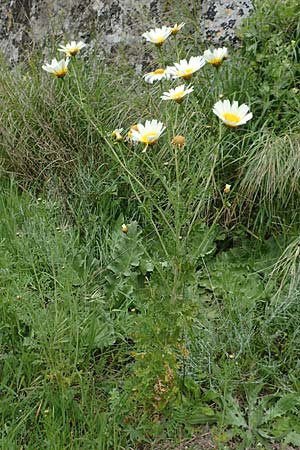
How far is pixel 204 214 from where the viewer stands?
10.4 ft

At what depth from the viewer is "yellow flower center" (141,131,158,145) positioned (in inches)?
78.6

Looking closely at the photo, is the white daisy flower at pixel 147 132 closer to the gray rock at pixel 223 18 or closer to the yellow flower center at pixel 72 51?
the yellow flower center at pixel 72 51

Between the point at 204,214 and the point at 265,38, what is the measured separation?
979 mm

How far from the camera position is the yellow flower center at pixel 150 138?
200 centimetres

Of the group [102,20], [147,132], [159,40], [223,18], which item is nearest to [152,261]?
[147,132]

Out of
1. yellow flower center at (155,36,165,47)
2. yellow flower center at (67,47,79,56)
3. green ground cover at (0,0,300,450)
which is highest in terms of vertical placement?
yellow flower center at (155,36,165,47)

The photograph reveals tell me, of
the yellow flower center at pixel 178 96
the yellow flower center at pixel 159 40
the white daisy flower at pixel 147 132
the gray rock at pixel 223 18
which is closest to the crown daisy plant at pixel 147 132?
the white daisy flower at pixel 147 132

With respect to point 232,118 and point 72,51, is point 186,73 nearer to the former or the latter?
point 232,118

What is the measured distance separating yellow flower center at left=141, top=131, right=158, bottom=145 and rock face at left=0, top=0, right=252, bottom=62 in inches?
74.1

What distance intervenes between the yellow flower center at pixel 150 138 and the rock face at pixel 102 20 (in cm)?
188

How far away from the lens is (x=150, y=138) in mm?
1991

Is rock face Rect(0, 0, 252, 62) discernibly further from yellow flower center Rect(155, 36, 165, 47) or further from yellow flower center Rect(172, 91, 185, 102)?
yellow flower center Rect(172, 91, 185, 102)

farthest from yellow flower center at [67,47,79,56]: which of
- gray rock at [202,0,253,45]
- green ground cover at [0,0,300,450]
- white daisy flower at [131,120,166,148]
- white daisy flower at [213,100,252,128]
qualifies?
gray rock at [202,0,253,45]

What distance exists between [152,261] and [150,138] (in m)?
0.43
